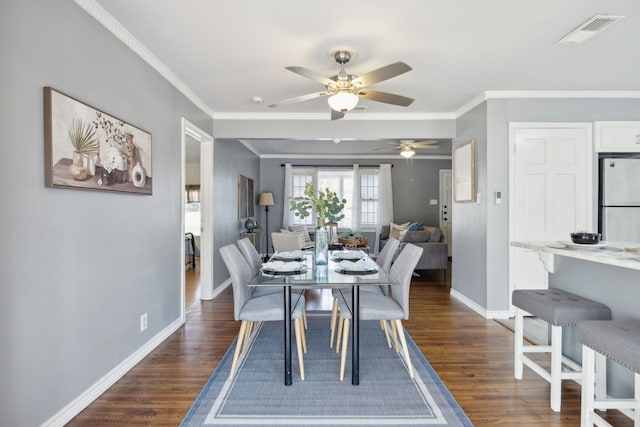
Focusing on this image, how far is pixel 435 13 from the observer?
2127 millimetres

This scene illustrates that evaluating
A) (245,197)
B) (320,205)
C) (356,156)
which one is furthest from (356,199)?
(320,205)

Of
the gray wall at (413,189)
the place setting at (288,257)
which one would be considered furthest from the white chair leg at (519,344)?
the gray wall at (413,189)

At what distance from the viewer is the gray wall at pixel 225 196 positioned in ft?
14.6

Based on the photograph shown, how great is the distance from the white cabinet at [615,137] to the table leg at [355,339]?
3247mm

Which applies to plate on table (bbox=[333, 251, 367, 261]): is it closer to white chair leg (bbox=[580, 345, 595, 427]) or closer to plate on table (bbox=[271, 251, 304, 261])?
plate on table (bbox=[271, 251, 304, 261])

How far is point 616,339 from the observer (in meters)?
1.44

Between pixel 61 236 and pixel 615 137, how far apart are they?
4.96 m

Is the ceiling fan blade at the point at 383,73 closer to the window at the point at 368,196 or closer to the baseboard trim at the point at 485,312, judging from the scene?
the baseboard trim at the point at 485,312

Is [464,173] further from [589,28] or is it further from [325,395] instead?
[325,395]

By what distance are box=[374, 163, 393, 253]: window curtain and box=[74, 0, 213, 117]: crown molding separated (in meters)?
5.06

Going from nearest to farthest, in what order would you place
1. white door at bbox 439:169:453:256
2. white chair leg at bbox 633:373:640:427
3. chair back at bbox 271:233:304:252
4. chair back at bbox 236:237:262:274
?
white chair leg at bbox 633:373:640:427, chair back at bbox 236:237:262:274, chair back at bbox 271:233:304:252, white door at bbox 439:169:453:256

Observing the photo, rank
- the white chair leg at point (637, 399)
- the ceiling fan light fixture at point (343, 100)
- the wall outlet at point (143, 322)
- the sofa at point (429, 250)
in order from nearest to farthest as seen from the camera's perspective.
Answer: the white chair leg at point (637, 399), the ceiling fan light fixture at point (343, 100), the wall outlet at point (143, 322), the sofa at point (429, 250)

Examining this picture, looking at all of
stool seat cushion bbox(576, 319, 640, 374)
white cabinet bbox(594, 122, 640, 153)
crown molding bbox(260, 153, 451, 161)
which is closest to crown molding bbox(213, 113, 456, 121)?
white cabinet bbox(594, 122, 640, 153)

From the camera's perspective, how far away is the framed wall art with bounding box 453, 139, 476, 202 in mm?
3893
